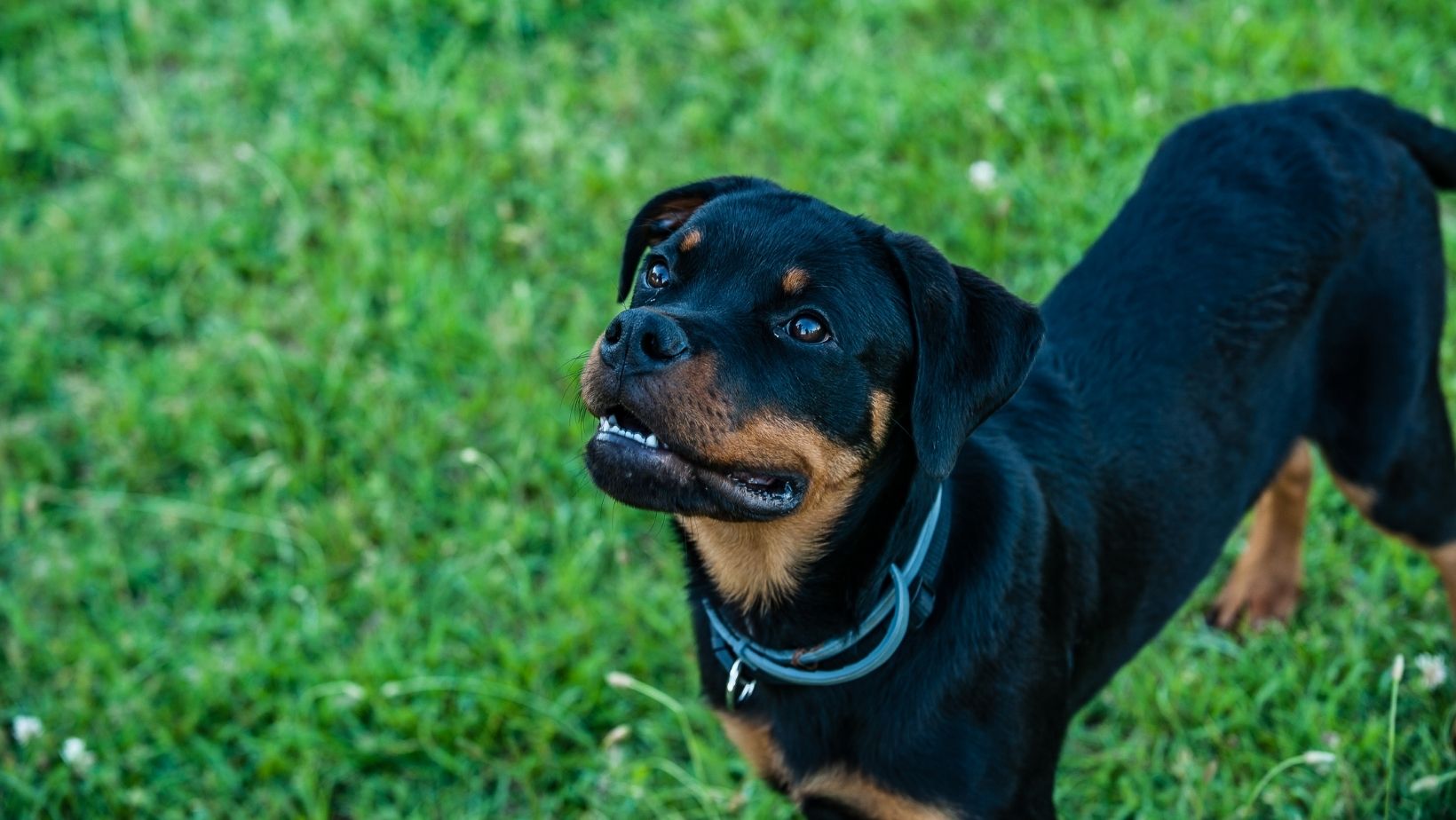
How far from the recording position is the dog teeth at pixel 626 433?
8.43ft

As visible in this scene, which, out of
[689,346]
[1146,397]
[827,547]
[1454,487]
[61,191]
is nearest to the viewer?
[689,346]

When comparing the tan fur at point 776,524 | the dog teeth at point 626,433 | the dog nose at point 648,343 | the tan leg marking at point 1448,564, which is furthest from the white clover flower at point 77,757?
the tan leg marking at point 1448,564

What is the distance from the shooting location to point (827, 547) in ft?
9.21

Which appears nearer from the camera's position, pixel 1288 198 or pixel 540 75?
pixel 1288 198

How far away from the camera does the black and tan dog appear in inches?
103

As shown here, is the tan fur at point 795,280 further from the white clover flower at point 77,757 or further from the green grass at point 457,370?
the white clover flower at point 77,757

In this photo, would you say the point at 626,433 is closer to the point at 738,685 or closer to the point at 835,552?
the point at 835,552

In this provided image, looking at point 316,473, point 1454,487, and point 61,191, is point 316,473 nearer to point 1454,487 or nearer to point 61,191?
point 61,191

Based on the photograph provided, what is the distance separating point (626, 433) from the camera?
2600 millimetres

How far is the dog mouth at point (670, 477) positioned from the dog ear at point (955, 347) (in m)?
0.28

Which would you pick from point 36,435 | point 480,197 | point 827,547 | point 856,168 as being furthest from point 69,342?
point 827,547

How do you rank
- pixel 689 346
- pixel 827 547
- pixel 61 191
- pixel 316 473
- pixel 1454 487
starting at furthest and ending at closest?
pixel 61 191 < pixel 316 473 < pixel 1454 487 < pixel 827 547 < pixel 689 346

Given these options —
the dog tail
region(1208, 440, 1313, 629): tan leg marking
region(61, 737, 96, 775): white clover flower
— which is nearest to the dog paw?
region(1208, 440, 1313, 629): tan leg marking

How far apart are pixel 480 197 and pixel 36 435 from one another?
74.7 inches
